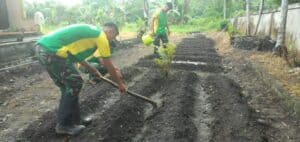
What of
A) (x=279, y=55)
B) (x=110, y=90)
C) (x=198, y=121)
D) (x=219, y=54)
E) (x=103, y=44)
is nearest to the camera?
(x=103, y=44)

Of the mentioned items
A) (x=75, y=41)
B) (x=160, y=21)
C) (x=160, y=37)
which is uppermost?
(x=75, y=41)

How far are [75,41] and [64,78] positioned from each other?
0.45 meters

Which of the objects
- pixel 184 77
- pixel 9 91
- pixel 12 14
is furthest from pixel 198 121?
pixel 12 14

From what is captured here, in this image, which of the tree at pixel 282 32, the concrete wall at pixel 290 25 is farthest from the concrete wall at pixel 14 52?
the concrete wall at pixel 290 25

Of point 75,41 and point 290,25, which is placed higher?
point 75,41

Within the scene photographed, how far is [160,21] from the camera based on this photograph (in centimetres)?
1062

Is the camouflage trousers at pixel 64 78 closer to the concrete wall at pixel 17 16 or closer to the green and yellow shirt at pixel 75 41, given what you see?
the green and yellow shirt at pixel 75 41

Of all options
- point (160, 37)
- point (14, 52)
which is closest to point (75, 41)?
point (160, 37)

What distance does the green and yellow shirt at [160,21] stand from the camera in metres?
10.6

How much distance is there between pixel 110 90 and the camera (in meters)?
7.38

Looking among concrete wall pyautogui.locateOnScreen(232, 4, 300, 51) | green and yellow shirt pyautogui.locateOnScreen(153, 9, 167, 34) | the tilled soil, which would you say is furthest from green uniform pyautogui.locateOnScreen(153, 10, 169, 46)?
concrete wall pyautogui.locateOnScreen(232, 4, 300, 51)

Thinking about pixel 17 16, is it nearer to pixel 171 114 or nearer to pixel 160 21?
pixel 160 21

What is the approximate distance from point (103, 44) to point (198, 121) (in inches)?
71.9

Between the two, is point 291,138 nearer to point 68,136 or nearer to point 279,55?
point 68,136
